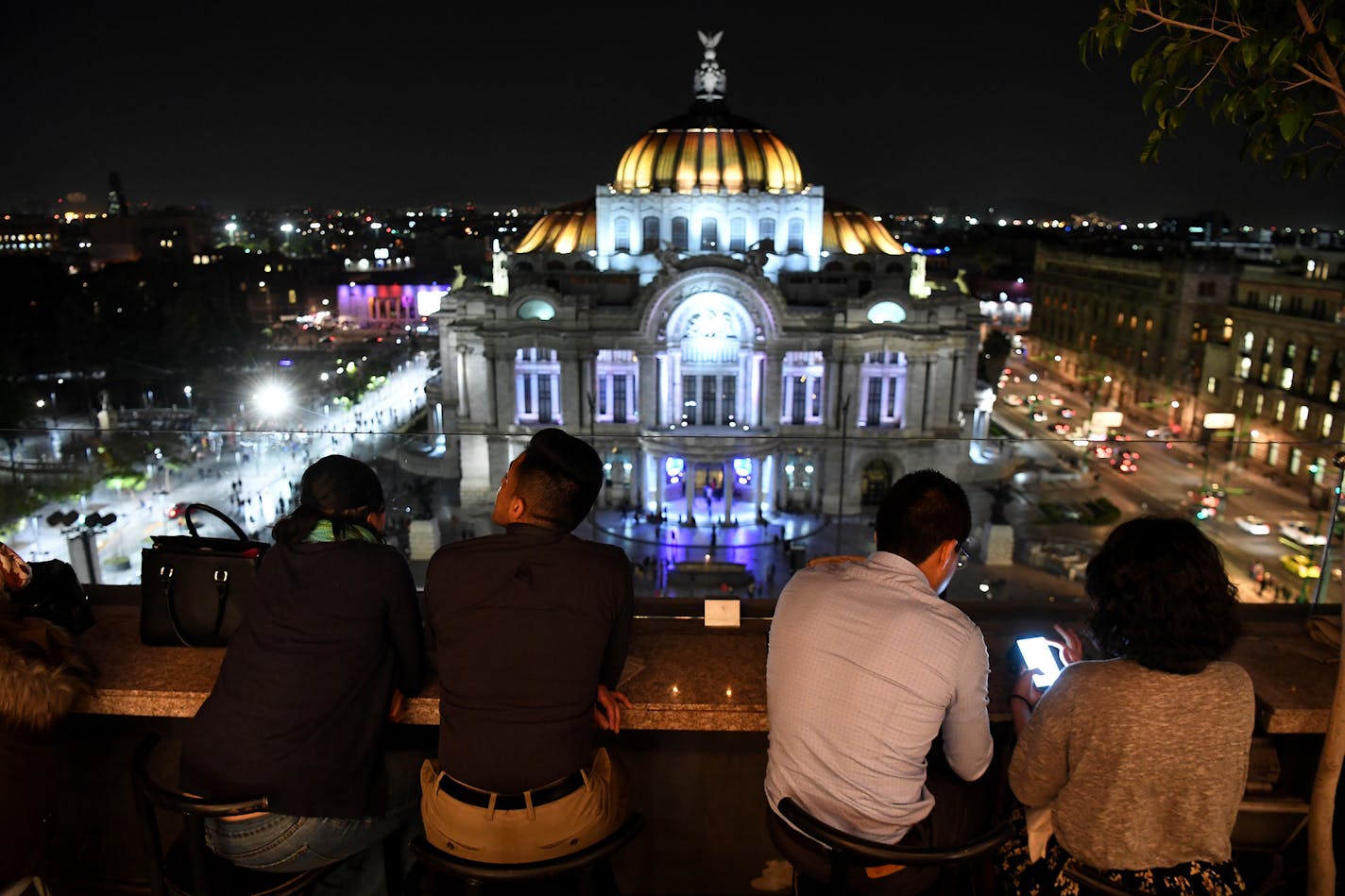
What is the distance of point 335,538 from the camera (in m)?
3.54

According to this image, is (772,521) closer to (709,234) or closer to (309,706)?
(709,234)

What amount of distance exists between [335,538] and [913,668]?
215 cm

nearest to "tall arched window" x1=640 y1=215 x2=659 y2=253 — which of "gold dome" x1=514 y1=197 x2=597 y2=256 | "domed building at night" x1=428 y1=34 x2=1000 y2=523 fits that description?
"gold dome" x1=514 y1=197 x2=597 y2=256

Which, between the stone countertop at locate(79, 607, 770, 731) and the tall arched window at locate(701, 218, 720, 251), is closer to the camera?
the stone countertop at locate(79, 607, 770, 731)

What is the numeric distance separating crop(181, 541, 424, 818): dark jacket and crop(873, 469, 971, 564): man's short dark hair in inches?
67.4

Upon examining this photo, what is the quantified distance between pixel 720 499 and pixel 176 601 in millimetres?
27305

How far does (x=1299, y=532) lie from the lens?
2245 centimetres

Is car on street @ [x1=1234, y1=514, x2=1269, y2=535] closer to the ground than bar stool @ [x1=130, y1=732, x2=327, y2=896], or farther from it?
closer to the ground

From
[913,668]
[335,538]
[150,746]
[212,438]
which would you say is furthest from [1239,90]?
[212,438]

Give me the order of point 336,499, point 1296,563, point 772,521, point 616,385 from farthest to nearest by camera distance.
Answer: point 616,385, point 772,521, point 1296,563, point 336,499

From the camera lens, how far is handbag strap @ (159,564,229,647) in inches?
158

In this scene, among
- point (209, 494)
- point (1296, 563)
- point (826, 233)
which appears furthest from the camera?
point (826, 233)

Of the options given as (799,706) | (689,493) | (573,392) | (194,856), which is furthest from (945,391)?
(194,856)

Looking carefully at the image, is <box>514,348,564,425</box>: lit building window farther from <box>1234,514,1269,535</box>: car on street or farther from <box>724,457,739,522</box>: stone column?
<box>1234,514,1269,535</box>: car on street
